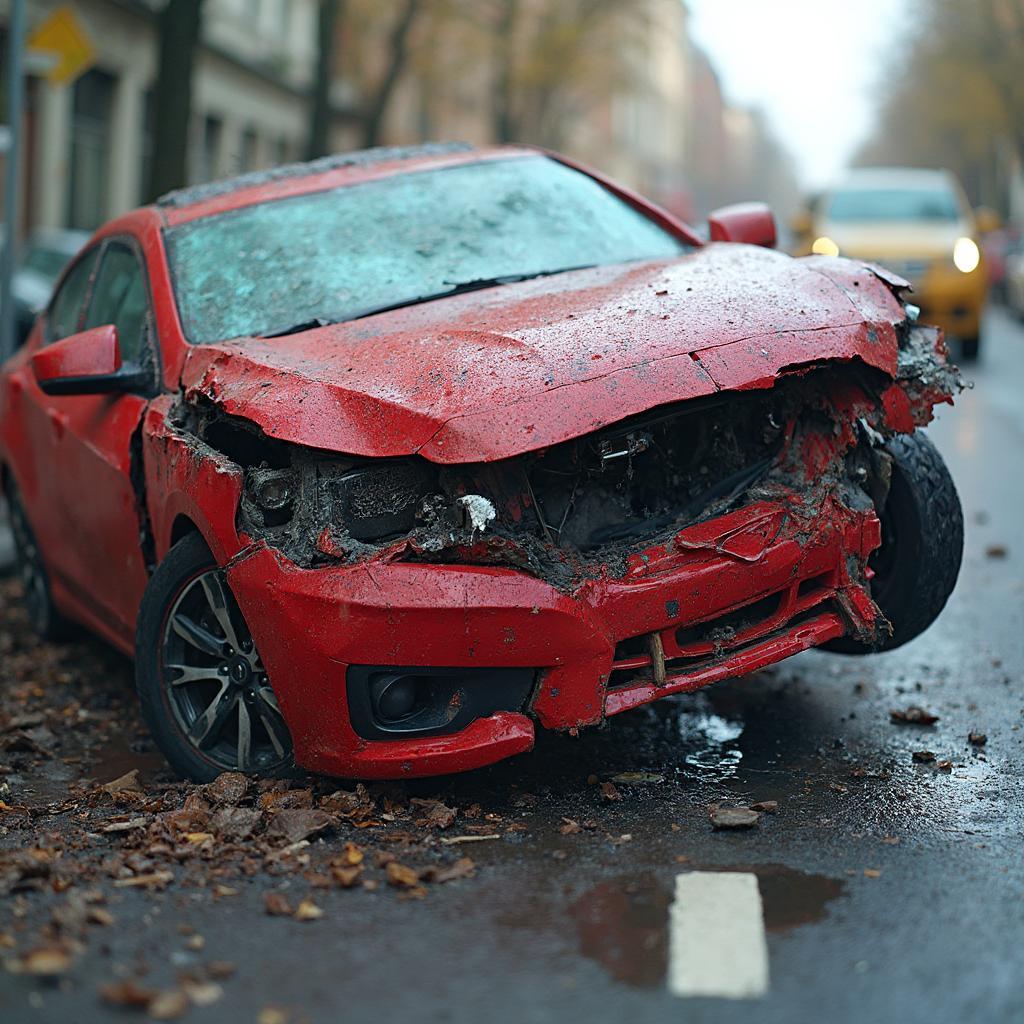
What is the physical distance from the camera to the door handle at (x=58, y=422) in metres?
5.87

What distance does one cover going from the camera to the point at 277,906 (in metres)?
3.59

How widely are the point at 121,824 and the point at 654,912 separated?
4.64 feet

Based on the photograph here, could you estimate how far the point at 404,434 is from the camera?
4090 mm

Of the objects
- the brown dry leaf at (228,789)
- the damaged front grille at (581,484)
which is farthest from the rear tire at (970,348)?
the brown dry leaf at (228,789)

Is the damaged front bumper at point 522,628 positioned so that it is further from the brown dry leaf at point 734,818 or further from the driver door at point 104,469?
the driver door at point 104,469

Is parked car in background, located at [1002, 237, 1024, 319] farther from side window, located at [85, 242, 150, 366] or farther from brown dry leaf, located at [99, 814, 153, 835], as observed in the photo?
brown dry leaf, located at [99, 814, 153, 835]

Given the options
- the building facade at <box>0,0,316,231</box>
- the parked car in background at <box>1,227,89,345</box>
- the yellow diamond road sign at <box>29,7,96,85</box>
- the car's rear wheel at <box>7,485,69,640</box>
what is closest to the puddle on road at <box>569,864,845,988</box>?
the car's rear wheel at <box>7,485,69,640</box>

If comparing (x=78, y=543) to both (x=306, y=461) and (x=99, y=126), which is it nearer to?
(x=306, y=461)

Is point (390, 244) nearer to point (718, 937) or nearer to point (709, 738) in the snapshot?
point (709, 738)

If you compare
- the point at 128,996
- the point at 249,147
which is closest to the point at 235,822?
the point at 128,996

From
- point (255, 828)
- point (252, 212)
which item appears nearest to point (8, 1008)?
point (255, 828)

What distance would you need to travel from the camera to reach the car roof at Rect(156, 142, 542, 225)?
6.04m

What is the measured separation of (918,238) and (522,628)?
1540cm

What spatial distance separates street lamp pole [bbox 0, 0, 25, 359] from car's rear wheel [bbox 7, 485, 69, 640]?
319cm
